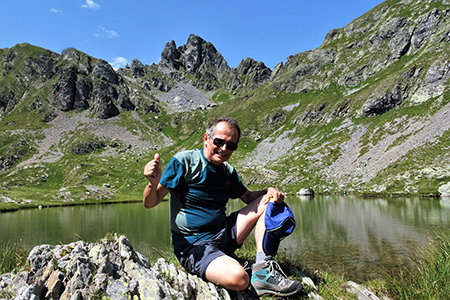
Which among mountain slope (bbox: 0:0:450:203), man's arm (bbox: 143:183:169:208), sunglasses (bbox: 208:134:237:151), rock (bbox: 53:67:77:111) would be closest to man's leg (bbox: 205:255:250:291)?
man's arm (bbox: 143:183:169:208)

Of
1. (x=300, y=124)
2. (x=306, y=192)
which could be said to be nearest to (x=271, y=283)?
(x=306, y=192)

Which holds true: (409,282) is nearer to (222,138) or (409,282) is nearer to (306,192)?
(222,138)

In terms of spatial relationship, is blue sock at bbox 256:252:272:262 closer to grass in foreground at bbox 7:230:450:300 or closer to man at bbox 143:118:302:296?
man at bbox 143:118:302:296

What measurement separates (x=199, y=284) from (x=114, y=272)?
62.9 inches

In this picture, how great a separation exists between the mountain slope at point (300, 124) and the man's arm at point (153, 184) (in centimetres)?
4552

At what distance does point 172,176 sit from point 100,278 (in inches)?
81.4

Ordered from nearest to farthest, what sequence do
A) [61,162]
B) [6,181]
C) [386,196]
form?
1. [386,196]
2. [6,181]
3. [61,162]

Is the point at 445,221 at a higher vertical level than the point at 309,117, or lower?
lower

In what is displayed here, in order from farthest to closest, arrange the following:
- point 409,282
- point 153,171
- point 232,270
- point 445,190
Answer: point 445,190 → point 409,282 → point 153,171 → point 232,270

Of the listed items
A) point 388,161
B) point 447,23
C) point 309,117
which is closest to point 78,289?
point 388,161

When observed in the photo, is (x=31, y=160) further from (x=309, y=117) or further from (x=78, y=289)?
(x=78, y=289)

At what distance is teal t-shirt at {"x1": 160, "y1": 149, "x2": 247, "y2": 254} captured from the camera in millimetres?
5320

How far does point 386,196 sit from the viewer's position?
41406 millimetres

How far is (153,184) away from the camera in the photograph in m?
4.75
